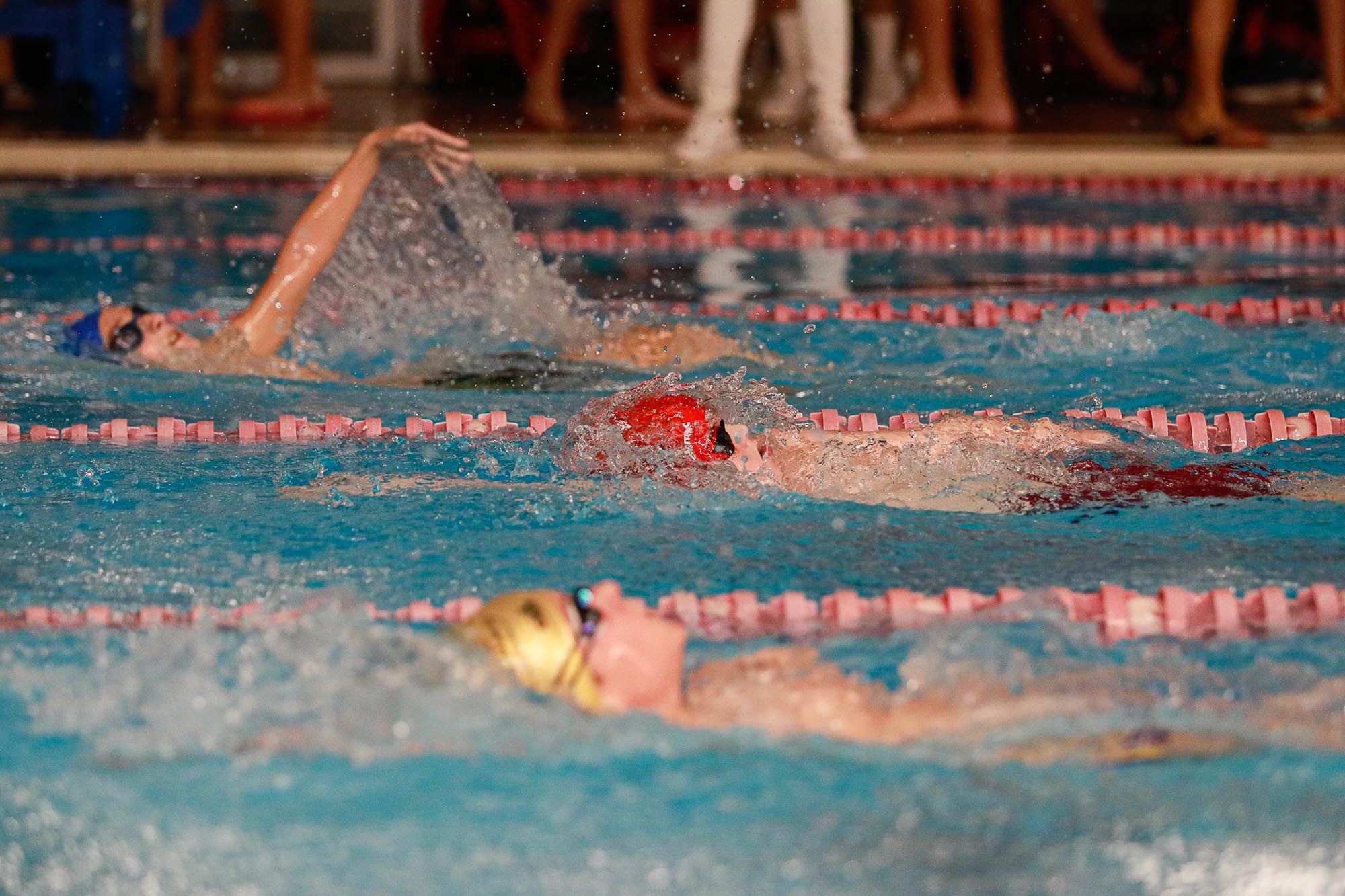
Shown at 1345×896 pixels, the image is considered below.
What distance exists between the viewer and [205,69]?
8281 millimetres

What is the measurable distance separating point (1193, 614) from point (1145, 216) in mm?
4216

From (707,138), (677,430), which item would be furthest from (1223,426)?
(707,138)

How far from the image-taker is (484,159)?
7102 mm

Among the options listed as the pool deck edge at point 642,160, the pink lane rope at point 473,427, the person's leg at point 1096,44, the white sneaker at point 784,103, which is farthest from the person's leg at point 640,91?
the pink lane rope at point 473,427

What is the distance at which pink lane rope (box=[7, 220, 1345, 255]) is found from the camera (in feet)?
18.9

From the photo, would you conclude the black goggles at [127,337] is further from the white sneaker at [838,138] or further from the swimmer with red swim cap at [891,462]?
the white sneaker at [838,138]

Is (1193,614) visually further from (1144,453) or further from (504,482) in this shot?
(504,482)

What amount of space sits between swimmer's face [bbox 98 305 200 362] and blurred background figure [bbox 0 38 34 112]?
17.1ft

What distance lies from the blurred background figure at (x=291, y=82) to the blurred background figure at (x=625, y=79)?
110 cm

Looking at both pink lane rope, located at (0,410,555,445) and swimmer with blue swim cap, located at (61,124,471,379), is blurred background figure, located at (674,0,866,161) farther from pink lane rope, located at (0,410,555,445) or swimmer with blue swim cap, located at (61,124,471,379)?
pink lane rope, located at (0,410,555,445)

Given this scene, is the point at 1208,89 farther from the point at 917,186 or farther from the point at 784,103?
the point at 784,103

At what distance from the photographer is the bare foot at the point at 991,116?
7.89m

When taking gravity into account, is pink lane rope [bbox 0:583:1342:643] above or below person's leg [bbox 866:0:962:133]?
below

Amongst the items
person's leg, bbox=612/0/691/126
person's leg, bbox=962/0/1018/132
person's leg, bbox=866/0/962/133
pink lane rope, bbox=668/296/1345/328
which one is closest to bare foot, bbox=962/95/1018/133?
person's leg, bbox=962/0/1018/132
